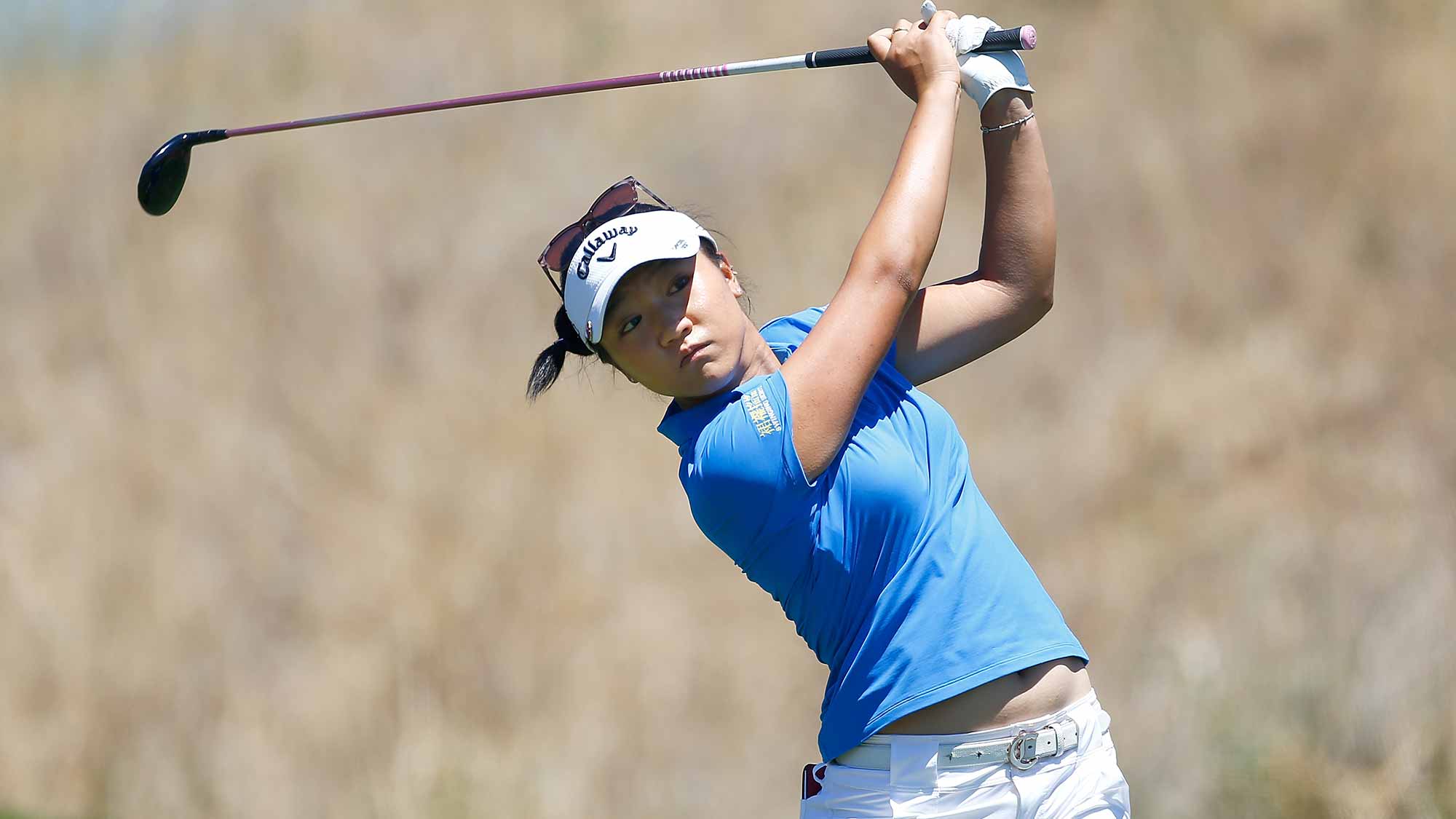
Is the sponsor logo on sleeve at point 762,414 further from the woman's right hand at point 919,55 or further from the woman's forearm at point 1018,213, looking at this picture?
the woman's forearm at point 1018,213

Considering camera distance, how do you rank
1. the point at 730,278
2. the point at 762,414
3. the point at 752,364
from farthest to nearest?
the point at 730,278 < the point at 752,364 < the point at 762,414

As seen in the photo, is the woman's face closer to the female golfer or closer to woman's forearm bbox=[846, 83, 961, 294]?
the female golfer

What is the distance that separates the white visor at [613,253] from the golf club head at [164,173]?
4.03 feet

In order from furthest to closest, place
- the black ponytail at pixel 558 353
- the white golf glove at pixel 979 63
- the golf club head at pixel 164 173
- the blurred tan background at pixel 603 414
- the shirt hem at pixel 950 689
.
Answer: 1. the blurred tan background at pixel 603 414
2. the golf club head at pixel 164 173
3. the black ponytail at pixel 558 353
4. the white golf glove at pixel 979 63
5. the shirt hem at pixel 950 689

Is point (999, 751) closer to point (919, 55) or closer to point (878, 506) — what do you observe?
point (878, 506)

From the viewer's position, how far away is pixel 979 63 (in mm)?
2340

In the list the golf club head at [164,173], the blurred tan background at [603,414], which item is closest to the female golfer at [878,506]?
the golf club head at [164,173]

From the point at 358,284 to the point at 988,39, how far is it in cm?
914

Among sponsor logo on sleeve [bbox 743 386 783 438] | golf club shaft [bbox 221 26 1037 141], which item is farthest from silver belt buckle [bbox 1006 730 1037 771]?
golf club shaft [bbox 221 26 1037 141]

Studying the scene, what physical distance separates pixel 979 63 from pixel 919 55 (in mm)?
192

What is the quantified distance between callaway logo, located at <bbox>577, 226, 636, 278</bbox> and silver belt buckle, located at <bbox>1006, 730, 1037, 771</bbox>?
0.95 m

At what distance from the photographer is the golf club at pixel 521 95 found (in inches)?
92.0

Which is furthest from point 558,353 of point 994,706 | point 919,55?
point 994,706

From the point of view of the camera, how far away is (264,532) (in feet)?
30.2
